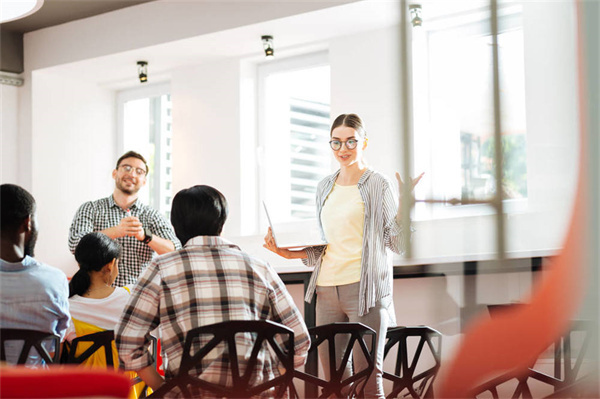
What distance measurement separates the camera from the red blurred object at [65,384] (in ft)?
3.60

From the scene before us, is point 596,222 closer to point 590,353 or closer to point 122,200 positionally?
point 590,353

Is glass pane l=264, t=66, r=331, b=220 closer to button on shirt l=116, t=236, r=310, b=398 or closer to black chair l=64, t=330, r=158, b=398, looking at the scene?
black chair l=64, t=330, r=158, b=398

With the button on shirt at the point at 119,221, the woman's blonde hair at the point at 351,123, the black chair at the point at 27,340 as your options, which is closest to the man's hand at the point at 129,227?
the button on shirt at the point at 119,221

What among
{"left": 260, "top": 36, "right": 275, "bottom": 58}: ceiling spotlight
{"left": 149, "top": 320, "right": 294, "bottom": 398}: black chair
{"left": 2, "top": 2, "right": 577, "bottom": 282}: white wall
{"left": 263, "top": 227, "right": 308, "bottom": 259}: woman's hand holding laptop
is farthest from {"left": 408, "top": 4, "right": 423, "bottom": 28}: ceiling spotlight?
{"left": 260, "top": 36, "right": 275, "bottom": 58}: ceiling spotlight

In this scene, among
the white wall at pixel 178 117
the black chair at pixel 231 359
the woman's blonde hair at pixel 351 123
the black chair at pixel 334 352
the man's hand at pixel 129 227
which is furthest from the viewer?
the white wall at pixel 178 117

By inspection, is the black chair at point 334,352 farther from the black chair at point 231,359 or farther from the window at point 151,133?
the window at point 151,133

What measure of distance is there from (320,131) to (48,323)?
351cm

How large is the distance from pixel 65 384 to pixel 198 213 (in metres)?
1.46

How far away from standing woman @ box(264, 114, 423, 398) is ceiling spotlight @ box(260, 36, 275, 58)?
2.19m

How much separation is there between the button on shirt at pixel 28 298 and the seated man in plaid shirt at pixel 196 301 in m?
0.45

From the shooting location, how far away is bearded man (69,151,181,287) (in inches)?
171

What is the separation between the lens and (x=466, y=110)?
180cm

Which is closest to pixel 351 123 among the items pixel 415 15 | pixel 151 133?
pixel 415 15

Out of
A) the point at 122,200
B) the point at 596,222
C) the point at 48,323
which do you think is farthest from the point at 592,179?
the point at 122,200
